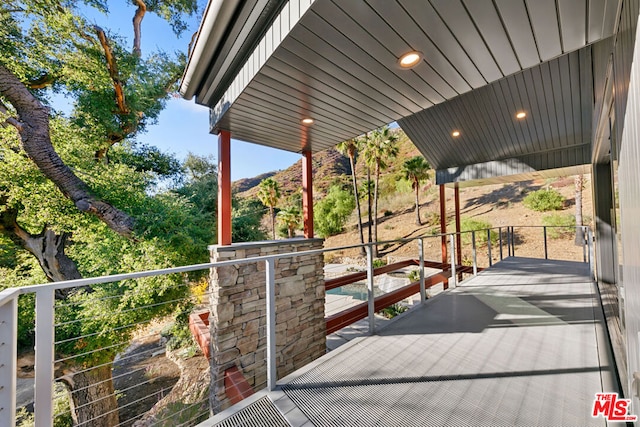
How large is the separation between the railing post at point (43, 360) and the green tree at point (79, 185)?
4.46 metres

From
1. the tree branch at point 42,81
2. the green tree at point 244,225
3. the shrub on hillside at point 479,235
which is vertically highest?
the tree branch at point 42,81

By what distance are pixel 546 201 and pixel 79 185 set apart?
20260 millimetres

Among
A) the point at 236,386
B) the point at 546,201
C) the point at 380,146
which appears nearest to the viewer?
the point at 236,386

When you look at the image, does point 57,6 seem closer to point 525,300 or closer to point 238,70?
point 238,70

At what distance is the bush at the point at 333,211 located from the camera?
1891 cm

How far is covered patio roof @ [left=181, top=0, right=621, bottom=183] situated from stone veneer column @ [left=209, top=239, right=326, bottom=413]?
1.79 m

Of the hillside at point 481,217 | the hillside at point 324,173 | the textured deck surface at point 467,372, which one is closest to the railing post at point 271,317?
the textured deck surface at point 467,372

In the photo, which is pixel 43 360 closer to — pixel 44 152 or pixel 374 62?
pixel 374 62

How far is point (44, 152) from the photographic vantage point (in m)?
5.17


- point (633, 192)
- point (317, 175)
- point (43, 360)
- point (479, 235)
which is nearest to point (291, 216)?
point (479, 235)

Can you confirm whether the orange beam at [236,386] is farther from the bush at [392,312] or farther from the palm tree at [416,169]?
the palm tree at [416,169]

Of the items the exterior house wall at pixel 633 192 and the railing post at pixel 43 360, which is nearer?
the exterior house wall at pixel 633 192

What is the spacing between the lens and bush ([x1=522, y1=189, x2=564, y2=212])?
14.5 m

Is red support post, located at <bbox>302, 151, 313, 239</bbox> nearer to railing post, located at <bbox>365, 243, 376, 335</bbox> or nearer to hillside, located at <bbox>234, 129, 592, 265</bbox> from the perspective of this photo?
railing post, located at <bbox>365, 243, 376, 335</bbox>
